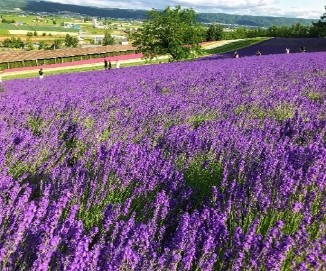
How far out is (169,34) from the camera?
85.5 feet

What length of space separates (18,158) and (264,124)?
2.83 m

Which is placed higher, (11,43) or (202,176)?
(202,176)

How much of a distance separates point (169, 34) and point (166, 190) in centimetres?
2417

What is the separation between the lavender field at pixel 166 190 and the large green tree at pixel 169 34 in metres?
20.8

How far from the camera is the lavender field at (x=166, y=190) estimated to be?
1.88 metres

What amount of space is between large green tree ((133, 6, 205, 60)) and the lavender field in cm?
2076

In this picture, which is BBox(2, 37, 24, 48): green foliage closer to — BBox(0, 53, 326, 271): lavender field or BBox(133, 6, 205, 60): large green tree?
BBox(133, 6, 205, 60): large green tree

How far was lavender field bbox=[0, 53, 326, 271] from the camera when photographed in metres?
1.88

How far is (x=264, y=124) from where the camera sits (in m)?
4.73

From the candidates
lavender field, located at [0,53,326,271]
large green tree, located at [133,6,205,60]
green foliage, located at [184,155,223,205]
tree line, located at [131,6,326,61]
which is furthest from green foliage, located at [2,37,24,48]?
green foliage, located at [184,155,223,205]

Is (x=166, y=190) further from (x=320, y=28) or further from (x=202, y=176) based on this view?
(x=320, y=28)

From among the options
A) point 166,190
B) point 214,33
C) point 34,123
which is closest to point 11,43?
point 214,33

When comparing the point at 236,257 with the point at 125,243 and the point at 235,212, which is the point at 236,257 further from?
the point at 235,212

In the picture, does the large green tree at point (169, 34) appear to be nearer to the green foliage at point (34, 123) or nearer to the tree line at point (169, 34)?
the tree line at point (169, 34)
